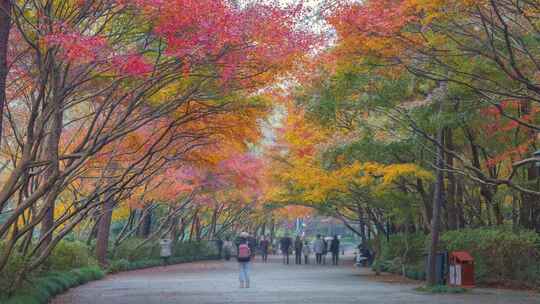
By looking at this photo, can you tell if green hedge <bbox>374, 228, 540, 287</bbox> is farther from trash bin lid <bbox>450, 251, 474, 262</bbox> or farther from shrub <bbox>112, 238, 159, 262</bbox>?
shrub <bbox>112, 238, 159, 262</bbox>

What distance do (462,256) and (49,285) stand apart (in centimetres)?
1062

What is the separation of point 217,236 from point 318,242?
15.7 meters

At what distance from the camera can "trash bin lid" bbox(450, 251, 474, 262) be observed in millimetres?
20422

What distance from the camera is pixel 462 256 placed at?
20.5 metres

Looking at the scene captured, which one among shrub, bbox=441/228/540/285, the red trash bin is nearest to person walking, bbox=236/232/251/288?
the red trash bin

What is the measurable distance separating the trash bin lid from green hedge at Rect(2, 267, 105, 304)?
1023cm

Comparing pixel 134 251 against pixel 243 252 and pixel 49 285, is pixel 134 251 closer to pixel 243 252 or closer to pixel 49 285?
pixel 243 252

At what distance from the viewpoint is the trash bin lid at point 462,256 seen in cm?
2042

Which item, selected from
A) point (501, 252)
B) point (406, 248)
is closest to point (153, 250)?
point (406, 248)

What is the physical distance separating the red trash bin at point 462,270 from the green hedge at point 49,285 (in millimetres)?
10200

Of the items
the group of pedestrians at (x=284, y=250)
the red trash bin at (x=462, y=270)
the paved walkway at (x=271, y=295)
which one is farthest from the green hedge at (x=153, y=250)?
the red trash bin at (x=462, y=270)

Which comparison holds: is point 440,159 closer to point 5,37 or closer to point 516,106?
point 516,106

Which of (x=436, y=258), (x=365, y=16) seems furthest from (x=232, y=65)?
(x=436, y=258)

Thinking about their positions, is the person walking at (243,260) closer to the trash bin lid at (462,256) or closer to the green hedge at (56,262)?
the green hedge at (56,262)
